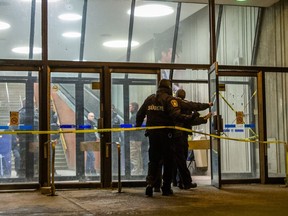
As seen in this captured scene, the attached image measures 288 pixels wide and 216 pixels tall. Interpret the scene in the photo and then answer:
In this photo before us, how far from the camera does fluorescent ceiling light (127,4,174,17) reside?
→ 35.7 ft

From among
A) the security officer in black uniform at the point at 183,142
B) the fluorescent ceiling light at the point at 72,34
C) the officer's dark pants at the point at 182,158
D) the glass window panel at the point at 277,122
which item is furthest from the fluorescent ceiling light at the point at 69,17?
the glass window panel at the point at 277,122

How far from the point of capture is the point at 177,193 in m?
8.69

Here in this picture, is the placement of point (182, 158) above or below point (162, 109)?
below

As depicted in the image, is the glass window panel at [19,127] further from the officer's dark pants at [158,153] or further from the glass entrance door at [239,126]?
the glass entrance door at [239,126]

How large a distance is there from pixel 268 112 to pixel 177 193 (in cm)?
353

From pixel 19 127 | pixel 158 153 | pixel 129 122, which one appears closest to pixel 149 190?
pixel 158 153

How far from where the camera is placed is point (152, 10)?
10953 mm

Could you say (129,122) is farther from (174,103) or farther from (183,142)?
(174,103)

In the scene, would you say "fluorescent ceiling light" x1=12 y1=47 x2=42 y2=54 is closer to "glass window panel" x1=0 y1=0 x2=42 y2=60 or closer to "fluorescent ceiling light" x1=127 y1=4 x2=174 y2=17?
"glass window panel" x1=0 y1=0 x2=42 y2=60

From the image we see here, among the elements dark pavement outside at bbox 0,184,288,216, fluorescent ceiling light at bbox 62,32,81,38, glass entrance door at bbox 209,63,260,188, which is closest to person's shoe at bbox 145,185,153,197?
dark pavement outside at bbox 0,184,288,216

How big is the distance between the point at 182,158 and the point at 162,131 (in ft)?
3.98

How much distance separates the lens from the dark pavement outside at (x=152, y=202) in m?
6.52

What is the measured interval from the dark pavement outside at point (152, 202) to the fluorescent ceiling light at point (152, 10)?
361cm

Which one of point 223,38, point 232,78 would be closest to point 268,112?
point 232,78
